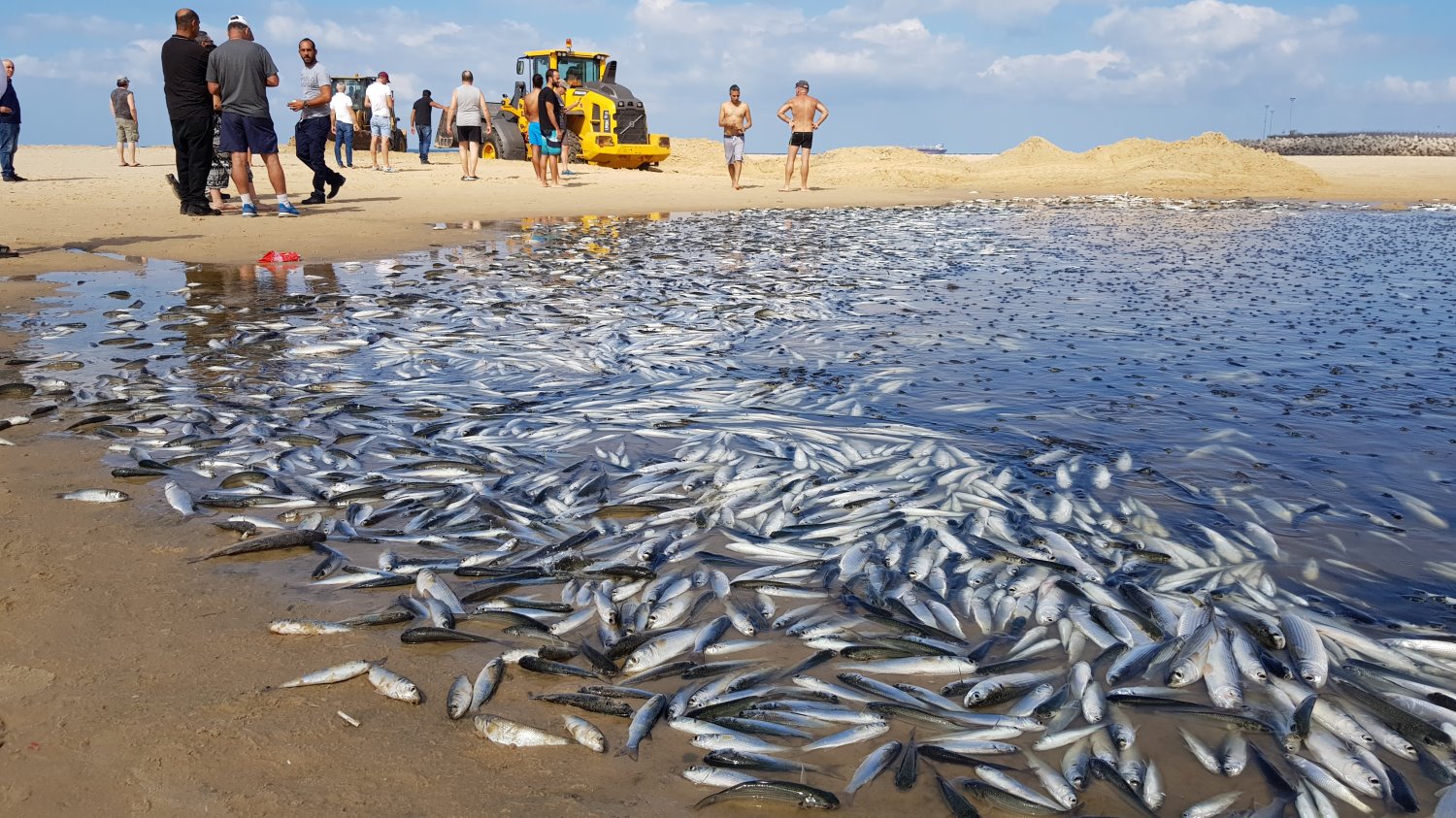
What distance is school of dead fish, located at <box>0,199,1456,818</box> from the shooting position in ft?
9.66

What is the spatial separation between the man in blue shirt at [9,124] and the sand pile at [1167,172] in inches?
1062

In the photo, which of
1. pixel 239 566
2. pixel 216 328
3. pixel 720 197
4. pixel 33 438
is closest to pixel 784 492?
pixel 239 566

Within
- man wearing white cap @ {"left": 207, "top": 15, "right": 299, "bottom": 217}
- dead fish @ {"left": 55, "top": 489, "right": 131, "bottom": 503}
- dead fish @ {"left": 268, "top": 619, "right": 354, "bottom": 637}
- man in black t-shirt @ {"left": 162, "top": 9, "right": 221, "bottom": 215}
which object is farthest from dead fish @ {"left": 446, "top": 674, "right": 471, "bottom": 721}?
man in black t-shirt @ {"left": 162, "top": 9, "right": 221, "bottom": 215}

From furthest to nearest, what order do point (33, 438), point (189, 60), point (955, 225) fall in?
point (955, 225), point (189, 60), point (33, 438)

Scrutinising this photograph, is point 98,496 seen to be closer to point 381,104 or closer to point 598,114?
point 381,104

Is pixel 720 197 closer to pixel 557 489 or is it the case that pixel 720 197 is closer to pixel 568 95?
pixel 568 95

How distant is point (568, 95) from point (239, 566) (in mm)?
28958

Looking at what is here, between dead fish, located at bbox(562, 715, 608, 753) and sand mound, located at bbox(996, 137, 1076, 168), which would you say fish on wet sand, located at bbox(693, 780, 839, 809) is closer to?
dead fish, located at bbox(562, 715, 608, 753)

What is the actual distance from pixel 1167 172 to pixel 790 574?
36.3 metres

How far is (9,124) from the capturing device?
20391 mm

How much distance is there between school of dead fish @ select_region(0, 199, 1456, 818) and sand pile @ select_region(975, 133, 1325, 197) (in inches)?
1168

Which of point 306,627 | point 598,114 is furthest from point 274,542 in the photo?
point 598,114

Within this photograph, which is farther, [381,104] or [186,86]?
[381,104]

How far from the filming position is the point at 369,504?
185 inches
